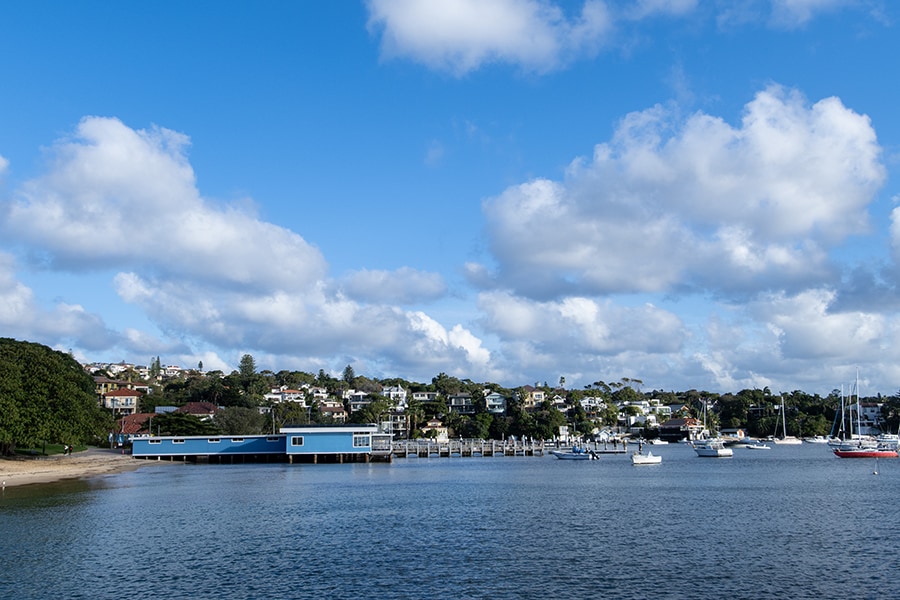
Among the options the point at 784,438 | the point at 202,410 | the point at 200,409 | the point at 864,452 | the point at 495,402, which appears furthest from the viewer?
the point at 784,438

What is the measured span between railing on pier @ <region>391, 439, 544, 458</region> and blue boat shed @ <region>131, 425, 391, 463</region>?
2043 cm

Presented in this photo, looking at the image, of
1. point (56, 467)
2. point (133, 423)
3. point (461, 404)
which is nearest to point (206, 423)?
point (133, 423)

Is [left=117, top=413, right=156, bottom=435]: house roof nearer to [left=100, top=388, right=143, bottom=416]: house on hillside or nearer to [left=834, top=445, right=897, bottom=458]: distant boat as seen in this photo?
[left=100, top=388, right=143, bottom=416]: house on hillside

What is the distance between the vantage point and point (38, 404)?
75.6 meters

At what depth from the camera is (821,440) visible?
187875mm

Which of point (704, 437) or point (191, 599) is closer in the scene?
point (191, 599)

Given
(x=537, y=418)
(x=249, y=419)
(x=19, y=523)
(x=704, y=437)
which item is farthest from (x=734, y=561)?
(x=704, y=437)

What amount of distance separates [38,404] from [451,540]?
183ft

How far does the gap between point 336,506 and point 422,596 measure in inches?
1106

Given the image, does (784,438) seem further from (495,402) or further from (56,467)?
(56,467)

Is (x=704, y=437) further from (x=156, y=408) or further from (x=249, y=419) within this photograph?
(x=156, y=408)

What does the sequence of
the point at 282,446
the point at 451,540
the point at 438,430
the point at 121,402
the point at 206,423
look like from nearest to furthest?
the point at 451,540 < the point at 282,446 < the point at 206,423 < the point at 438,430 < the point at 121,402

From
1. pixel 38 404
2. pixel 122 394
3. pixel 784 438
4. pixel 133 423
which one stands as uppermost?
pixel 38 404

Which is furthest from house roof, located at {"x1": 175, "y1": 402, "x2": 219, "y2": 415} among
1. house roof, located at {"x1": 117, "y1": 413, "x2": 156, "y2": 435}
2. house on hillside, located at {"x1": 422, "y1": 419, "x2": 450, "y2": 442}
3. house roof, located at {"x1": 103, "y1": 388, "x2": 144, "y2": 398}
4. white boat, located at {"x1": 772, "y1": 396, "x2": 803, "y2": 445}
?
white boat, located at {"x1": 772, "y1": 396, "x2": 803, "y2": 445}
